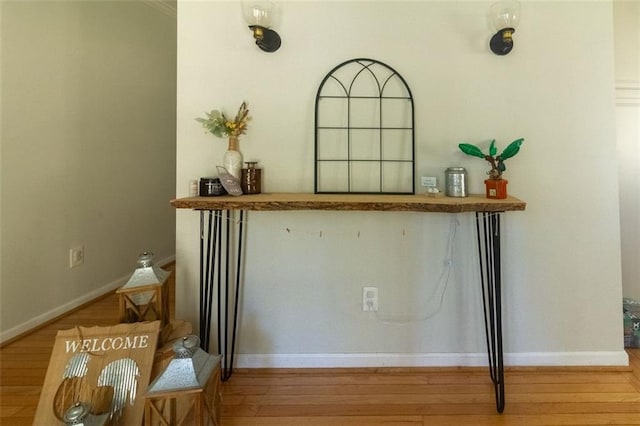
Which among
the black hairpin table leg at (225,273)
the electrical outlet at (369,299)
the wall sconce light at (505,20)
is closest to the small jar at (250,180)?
the black hairpin table leg at (225,273)

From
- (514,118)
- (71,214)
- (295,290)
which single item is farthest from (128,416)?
(514,118)

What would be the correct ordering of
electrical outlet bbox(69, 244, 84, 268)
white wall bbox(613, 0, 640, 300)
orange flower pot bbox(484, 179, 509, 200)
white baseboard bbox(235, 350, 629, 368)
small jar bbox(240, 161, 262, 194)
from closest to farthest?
orange flower pot bbox(484, 179, 509, 200)
small jar bbox(240, 161, 262, 194)
white baseboard bbox(235, 350, 629, 368)
white wall bbox(613, 0, 640, 300)
electrical outlet bbox(69, 244, 84, 268)

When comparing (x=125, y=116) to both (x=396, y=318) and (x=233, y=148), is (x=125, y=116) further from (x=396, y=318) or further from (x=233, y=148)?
(x=396, y=318)

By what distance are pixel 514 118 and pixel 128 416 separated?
199 centimetres

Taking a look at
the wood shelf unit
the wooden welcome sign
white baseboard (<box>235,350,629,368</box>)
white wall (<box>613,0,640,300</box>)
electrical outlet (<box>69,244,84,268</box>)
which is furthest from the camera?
electrical outlet (<box>69,244,84,268</box>)

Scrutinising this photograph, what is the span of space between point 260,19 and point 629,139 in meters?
2.27

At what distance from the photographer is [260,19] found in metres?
1.43

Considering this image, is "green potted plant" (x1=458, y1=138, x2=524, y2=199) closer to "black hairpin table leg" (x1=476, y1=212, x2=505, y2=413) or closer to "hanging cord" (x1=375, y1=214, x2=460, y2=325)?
"black hairpin table leg" (x1=476, y1=212, x2=505, y2=413)

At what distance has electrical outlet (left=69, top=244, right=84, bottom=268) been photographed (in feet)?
6.84

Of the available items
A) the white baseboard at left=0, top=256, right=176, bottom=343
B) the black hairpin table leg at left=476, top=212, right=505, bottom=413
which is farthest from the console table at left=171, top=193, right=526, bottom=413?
the white baseboard at left=0, top=256, right=176, bottom=343

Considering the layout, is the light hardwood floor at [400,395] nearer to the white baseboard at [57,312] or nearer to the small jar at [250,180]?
the white baseboard at [57,312]

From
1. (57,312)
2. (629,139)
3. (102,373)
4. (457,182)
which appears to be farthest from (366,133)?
(57,312)

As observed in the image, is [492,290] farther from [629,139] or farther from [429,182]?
[629,139]

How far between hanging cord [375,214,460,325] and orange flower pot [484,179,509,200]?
227 mm
